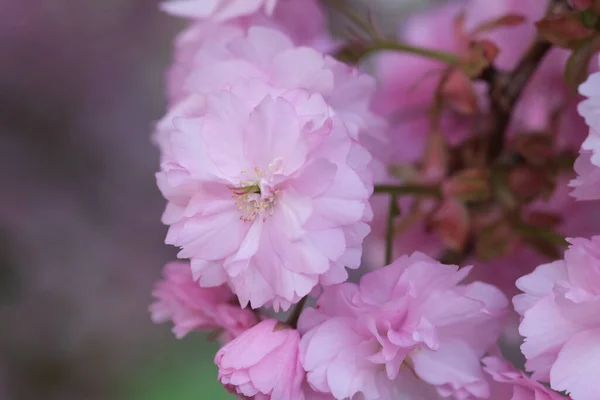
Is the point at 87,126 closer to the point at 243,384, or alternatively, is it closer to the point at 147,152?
the point at 147,152

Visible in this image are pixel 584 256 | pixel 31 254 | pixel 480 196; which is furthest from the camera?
pixel 31 254

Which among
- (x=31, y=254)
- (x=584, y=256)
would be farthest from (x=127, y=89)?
(x=584, y=256)

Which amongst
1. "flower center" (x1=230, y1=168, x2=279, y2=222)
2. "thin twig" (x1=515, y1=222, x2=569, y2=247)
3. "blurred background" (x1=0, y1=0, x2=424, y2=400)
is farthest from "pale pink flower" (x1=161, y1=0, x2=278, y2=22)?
"blurred background" (x1=0, y1=0, x2=424, y2=400)

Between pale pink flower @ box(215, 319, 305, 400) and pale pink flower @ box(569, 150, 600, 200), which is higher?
pale pink flower @ box(215, 319, 305, 400)

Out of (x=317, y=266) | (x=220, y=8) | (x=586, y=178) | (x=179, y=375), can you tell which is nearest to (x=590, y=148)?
(x=586, y=178)

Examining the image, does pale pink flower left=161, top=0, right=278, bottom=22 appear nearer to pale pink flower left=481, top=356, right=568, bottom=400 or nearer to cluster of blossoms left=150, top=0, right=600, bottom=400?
cluster of blossoms left=150, top=0, right=600, bottom=400

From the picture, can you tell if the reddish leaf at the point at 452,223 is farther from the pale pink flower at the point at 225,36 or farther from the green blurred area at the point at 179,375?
the green blurred area at the point at 179,375
